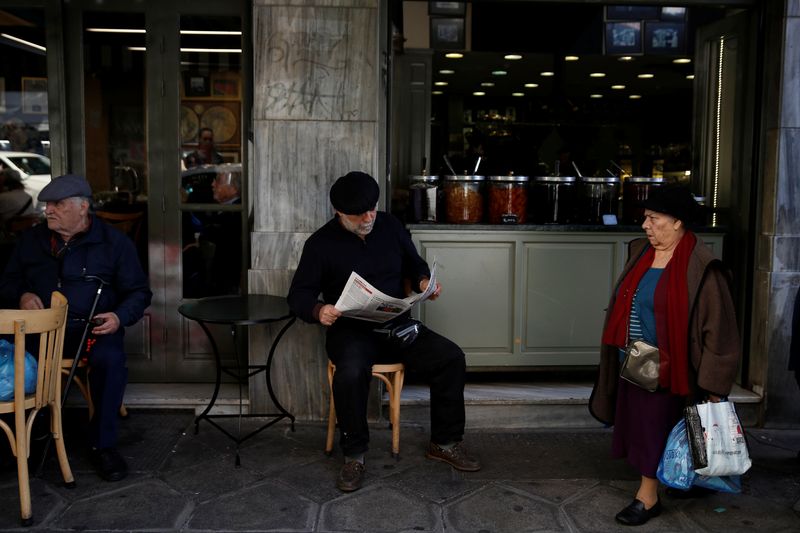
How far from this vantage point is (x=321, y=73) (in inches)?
191

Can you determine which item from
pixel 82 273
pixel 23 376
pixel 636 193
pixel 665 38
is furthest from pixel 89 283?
pixel 665 38

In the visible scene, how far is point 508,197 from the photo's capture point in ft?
17.9

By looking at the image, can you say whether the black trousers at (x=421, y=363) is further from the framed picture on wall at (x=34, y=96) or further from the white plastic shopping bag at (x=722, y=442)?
the framed picture on wall at (x=34, y=96)

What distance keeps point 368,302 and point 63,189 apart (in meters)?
1.74

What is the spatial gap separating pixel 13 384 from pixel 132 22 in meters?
2.69

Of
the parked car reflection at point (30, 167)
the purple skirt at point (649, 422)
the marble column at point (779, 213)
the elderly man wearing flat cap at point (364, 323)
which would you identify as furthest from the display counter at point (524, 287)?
the parked car reflection at point (30, 167)

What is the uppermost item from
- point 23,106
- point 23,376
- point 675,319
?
point 23,106

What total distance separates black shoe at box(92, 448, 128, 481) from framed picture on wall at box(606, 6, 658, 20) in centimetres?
562

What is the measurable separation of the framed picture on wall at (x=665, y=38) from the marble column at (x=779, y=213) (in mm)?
2344

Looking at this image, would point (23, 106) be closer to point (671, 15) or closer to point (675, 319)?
point (675, 319)

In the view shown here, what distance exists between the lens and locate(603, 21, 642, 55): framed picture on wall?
299 inches

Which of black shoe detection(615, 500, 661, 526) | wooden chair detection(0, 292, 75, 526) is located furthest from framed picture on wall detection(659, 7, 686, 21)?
wooden chair detection(0, 292, 75, 526)

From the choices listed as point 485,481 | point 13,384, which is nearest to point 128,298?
point 13,384

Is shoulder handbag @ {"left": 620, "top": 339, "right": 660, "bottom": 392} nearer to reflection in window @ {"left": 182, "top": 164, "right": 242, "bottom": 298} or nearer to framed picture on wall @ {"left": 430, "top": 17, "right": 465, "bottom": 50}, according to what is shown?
reflection in window @ {"left": 182, "top": 164, "right": 242, "bottom": 298}
